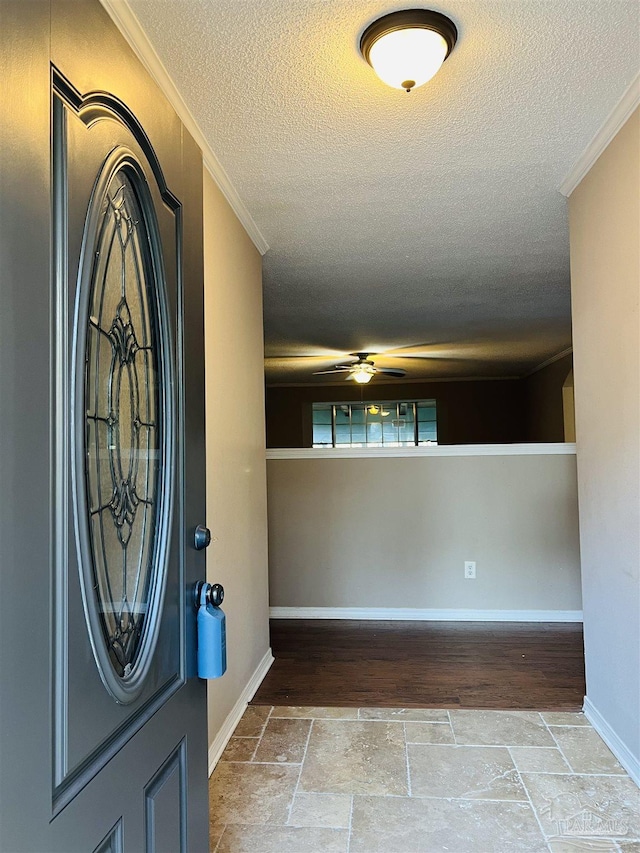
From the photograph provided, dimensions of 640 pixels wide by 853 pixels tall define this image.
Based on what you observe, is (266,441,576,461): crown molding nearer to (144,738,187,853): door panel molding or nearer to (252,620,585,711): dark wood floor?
(252,620,585,711): dark wood floor

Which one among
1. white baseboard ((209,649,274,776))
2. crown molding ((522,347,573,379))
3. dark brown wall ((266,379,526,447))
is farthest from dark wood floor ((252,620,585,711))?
dark brown wall ((266,379,526,447))

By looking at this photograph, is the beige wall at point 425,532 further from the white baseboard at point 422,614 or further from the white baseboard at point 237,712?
the white baseboard at point 237,712

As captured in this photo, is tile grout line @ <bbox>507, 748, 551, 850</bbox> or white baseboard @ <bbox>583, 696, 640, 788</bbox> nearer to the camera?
tile grout line @ <bbox>507, 748, 551, 850</bbox>

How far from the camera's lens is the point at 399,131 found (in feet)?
7.43

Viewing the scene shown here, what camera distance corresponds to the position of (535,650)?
3725 mm

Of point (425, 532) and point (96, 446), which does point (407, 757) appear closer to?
point (96, 446)


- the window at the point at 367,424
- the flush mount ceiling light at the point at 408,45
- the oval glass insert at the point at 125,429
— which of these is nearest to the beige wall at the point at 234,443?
the flush mount ceiling light at the point at 408,45

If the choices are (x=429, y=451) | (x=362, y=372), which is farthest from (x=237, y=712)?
(x=362, y=372)

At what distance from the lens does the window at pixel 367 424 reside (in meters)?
9.29

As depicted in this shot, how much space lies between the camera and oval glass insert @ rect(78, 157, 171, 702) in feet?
3.09

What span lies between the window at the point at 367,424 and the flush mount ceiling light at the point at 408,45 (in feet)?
24.9

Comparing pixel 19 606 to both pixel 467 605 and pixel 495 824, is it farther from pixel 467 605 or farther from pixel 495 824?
pixel 467 605

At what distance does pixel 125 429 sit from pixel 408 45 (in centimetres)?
137

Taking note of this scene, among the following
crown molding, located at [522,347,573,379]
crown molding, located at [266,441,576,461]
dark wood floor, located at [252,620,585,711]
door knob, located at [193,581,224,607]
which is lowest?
dark wood floor, located at [252,620,585,711]
